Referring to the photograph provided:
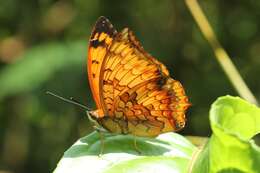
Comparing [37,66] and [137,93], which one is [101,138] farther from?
[37,66]

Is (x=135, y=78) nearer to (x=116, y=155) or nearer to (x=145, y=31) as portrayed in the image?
(x=116, y=155)

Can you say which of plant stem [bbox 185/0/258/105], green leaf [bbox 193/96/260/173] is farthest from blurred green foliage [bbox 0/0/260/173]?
green leaf [bbox 193/96/260/173]

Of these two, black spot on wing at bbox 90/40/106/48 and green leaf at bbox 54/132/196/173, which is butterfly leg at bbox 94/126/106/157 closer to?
green leaf at bbox 54/132/196/173

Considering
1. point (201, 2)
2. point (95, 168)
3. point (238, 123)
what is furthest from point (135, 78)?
point (201, 2)

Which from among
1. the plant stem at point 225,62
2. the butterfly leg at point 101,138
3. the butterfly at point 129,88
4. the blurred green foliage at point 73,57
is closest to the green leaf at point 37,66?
the blurred green foliage at point 73,57

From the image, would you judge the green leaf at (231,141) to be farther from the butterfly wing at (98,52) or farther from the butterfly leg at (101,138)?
the butterfly wing at (98,52)
